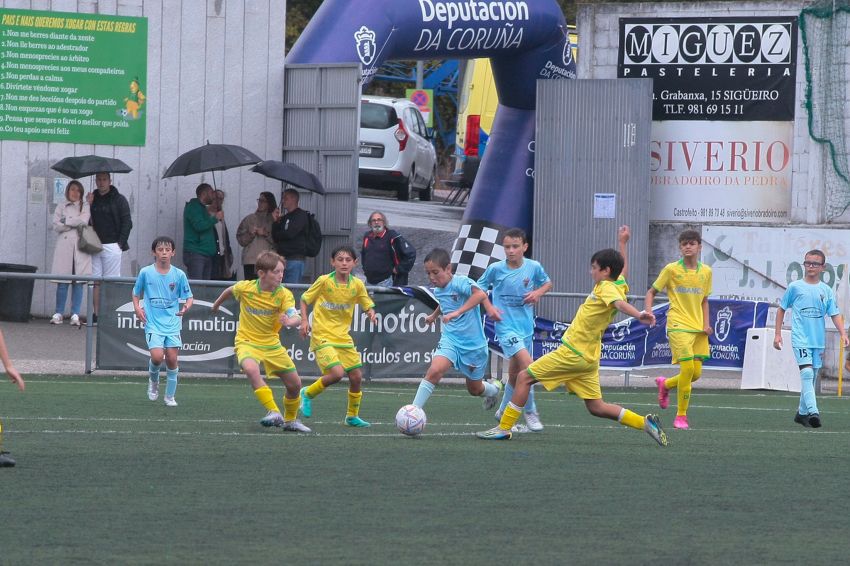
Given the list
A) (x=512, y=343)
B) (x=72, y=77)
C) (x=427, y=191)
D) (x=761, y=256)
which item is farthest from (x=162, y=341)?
(x=427, y=191)

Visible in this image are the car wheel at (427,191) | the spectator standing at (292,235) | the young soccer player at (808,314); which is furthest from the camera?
the car wheel at (427,191)

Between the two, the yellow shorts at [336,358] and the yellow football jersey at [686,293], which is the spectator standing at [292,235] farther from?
the yellow shorts at [336,358]

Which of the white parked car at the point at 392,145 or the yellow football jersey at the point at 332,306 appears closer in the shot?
the yellow football jersey at the point at 332,306

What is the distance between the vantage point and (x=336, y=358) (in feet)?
41.5

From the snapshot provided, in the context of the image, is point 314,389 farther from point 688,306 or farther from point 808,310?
point 808,310

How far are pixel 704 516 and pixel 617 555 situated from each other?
1.36 m

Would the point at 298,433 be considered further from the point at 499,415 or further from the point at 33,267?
the point at 33,267

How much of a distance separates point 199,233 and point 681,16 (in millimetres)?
8244

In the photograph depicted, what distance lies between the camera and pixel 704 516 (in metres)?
8.39

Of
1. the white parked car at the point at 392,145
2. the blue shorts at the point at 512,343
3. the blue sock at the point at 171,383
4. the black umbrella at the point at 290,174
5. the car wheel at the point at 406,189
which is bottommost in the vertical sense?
the blue sock at the point at 171,383

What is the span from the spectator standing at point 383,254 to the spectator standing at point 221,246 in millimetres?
2547

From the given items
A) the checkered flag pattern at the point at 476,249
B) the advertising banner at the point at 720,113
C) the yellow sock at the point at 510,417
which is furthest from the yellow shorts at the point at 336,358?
the advertising banner at the point at 720,113

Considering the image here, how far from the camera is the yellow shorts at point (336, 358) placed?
12602mm

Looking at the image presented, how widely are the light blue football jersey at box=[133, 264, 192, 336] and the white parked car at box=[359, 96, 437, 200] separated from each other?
15794 mm
